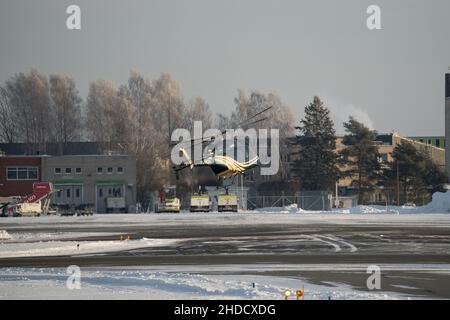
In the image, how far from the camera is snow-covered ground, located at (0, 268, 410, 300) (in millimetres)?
19969

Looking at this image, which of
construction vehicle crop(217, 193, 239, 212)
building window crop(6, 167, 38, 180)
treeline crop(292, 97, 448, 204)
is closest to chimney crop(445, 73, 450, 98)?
treeline crop(292, 97, 448, 204)

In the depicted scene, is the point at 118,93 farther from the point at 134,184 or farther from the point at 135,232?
the point at 135,232

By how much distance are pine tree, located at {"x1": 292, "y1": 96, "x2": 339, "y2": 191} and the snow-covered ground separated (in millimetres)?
85022

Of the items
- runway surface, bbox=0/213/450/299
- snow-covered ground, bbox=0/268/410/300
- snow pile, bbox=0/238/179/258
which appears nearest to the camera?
snow-covered ground, bbox=0/268/410/300

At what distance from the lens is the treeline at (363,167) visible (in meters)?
108

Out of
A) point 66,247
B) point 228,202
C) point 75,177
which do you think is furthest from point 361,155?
point 66,247

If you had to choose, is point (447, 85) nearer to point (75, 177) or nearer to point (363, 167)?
point (363, 167)

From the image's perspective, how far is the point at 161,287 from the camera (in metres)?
21.4

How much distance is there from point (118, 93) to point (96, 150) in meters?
11.5

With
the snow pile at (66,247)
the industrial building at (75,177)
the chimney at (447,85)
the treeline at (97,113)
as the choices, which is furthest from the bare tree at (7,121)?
the snow pile at (66,247)

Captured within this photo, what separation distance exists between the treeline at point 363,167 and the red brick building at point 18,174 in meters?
34.8

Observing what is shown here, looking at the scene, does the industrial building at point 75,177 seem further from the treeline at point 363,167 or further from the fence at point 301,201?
the treeline at point 363,167

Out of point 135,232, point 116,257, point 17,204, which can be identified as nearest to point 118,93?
point 17,204

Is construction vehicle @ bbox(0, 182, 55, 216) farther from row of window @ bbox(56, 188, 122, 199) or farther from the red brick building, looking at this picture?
row of window @ bbox(56, 188, 122, 199)
